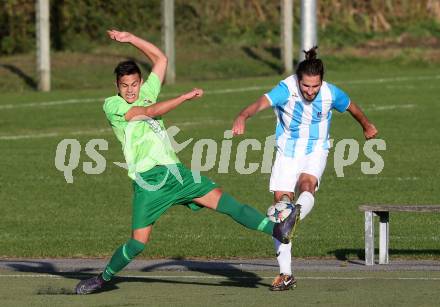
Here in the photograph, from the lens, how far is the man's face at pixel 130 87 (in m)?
11.1

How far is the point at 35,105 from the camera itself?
97.8 ft

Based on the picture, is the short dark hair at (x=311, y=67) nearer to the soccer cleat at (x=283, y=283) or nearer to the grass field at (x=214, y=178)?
the soccer cleat at (x=283, y=283)

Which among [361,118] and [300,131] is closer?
[300,131]

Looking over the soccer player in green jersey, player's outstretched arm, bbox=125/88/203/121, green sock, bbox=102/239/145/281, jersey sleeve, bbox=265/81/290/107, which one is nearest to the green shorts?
the soccer player in green jersey

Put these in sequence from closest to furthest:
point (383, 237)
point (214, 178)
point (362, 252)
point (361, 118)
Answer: point (361, 118) < point (383, 237) < point (362, 252) < point (214, 178)

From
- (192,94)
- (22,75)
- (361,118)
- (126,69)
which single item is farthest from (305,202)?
(22,75)

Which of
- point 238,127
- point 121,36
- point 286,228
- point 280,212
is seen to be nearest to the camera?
point 238,127

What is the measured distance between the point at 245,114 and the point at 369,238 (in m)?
2.30

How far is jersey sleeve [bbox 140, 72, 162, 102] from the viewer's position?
1132 centimetres

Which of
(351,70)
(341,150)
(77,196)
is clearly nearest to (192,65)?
(351,70)

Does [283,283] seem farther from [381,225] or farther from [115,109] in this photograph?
[381,225]

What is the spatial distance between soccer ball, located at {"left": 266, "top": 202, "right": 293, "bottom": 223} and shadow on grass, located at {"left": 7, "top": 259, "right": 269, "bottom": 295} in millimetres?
805

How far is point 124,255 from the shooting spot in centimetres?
1123

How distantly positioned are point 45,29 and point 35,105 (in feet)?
9.21
